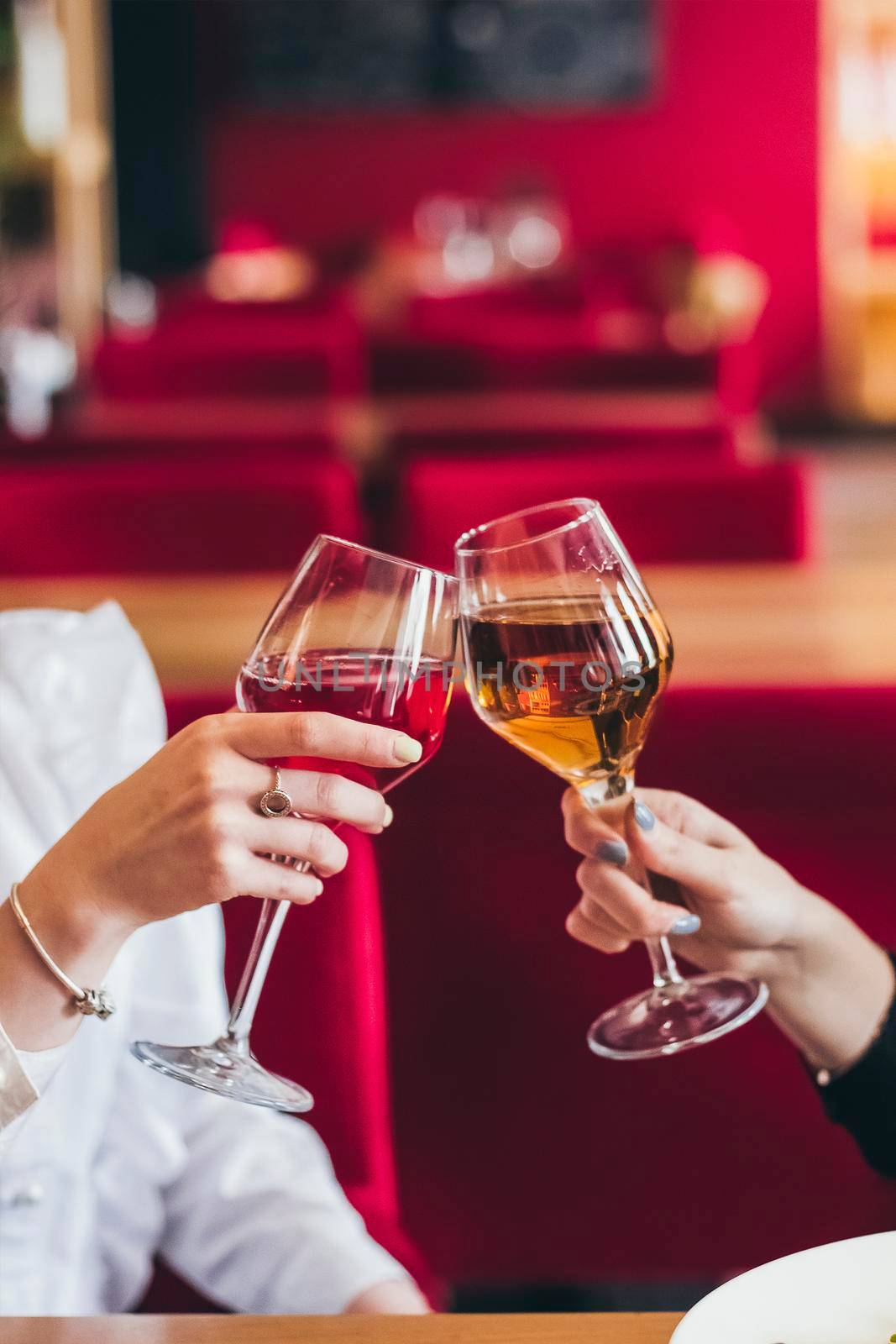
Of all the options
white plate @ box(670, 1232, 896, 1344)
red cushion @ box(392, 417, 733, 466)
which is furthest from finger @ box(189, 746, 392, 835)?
red cushion @ box(392, 417, 733, 466)

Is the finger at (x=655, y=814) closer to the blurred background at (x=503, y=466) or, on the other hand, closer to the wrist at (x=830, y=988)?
the wrist at (x=830, y=988)

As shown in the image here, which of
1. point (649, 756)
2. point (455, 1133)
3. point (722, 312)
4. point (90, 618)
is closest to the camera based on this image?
point (90, 618)

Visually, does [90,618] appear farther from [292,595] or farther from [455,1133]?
[455,1133]

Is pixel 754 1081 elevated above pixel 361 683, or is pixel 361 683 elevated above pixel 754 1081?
pixel 361 683

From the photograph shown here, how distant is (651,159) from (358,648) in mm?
8686

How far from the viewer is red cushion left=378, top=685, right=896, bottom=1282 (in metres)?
1.21

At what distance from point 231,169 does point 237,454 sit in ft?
22.3

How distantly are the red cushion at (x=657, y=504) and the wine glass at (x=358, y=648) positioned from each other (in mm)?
1303

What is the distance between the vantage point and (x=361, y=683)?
0.71m

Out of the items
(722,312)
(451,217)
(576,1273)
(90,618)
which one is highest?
(451,217)

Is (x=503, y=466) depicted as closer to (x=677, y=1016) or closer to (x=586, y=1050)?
(x=586, y=1050)

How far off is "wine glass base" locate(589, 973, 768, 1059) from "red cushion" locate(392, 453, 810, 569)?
1173mm

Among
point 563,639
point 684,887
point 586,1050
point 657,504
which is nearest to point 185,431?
point 657,504

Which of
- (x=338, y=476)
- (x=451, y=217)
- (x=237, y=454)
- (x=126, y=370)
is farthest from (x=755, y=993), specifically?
(x=451, y=217)
